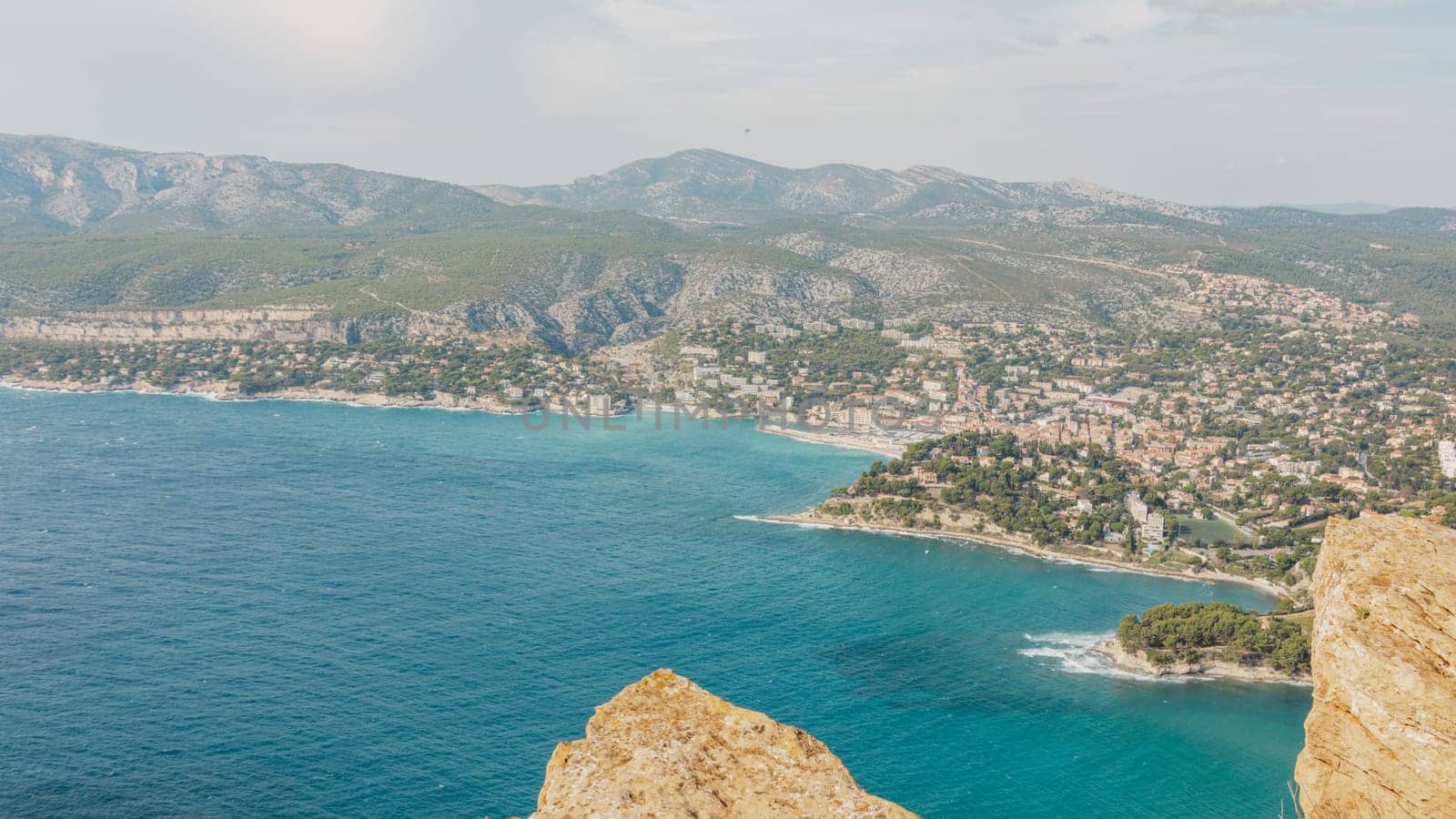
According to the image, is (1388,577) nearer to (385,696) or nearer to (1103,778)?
(1103,778)

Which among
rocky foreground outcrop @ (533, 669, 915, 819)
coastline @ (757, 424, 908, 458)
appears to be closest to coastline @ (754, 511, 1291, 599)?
coastline @ (757, 424, 908, 458)

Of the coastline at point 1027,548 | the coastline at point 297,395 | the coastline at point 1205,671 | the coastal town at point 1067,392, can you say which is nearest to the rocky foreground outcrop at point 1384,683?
the coastline at point 1205,671

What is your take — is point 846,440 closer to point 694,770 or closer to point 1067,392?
point 1067,392

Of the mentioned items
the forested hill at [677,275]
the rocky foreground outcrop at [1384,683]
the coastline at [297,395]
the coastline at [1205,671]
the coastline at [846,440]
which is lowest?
the coastline at [1205,671]

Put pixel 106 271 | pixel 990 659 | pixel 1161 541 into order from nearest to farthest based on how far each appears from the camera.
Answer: pixel 990 659, pixel 1161 541, pixel 106 271

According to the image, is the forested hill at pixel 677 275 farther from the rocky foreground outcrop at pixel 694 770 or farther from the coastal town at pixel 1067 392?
the rocky foreground outcrop at pixel 694 770

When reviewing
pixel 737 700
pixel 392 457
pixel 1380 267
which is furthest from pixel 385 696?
pixel 1380 267
